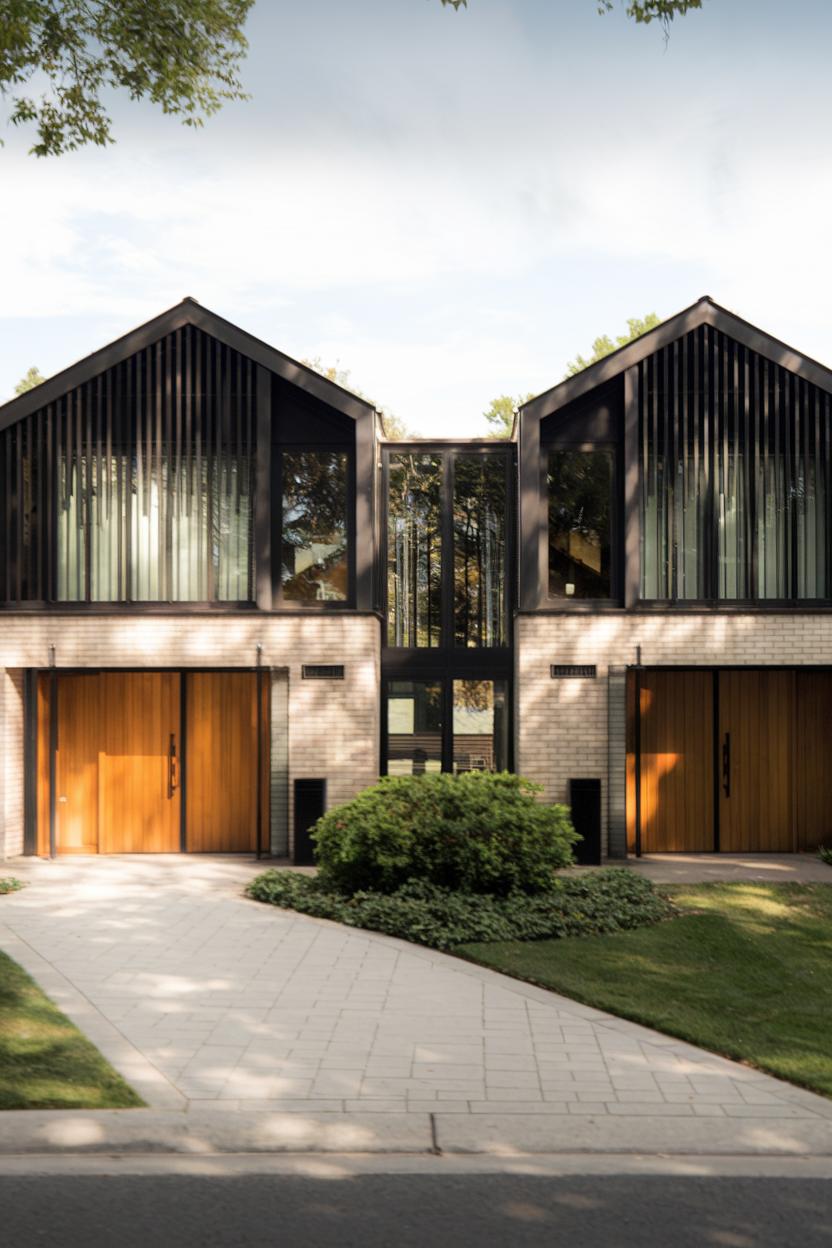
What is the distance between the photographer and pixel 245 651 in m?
16.1

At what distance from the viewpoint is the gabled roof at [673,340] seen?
16406mm

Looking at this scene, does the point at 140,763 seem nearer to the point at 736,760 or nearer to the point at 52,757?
the point at 52,757

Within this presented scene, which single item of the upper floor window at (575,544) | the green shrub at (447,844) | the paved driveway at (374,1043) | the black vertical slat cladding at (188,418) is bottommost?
the paved driveway at (374,1043)

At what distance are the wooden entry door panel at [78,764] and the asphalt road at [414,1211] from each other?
11.5 meters

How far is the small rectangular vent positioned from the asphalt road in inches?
417

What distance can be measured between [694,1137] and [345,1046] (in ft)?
8.27

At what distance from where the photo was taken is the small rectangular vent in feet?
52.8

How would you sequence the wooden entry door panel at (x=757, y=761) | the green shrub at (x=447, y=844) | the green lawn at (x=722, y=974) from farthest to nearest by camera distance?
the wooden entry door panel at (x=757, y=761) → the green shrub at (x=447, y=844) → the green lawn at (x=722, y=974)

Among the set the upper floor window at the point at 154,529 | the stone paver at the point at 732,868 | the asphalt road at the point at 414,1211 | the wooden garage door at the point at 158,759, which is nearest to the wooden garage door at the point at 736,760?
the stone paver at the point at 732,868

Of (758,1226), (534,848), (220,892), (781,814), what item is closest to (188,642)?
(220,892)

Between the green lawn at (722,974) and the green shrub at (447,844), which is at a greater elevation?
the green shrub at (447,844)

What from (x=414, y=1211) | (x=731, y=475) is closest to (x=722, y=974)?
(x=414, y=1211)

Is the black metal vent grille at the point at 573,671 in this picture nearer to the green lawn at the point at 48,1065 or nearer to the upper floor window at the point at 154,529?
the upper floor window at the point at 154,529

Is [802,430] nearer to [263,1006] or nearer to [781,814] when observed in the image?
[781,814]
